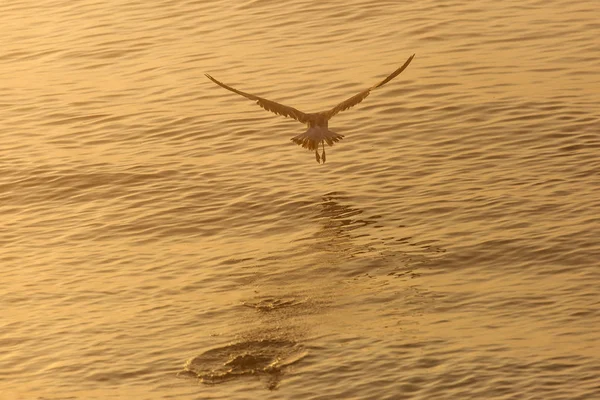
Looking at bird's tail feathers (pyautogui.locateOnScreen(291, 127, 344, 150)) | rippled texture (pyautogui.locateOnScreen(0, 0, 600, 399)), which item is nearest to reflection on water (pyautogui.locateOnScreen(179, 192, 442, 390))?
rippled texture (pyautogui.locateOnScreen(0, 0, 600, 399))

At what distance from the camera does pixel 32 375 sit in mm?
15891

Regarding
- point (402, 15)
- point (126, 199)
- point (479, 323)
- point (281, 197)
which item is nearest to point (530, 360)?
point (479, 323)

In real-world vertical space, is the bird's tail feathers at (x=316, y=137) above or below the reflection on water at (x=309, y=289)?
above

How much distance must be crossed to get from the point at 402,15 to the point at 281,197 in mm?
8417

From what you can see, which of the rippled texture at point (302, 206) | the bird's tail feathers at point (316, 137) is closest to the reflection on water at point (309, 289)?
the rippled texture at point (302, 206)

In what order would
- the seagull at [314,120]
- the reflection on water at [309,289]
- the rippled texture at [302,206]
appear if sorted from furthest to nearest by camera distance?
the seagull at [314,120] < the reflection on water at [309,289] < the rippled texture at [302,206]

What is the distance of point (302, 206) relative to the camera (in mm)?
20484

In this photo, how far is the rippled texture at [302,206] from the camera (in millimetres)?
15562

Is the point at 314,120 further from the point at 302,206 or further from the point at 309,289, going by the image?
the point at 309,289

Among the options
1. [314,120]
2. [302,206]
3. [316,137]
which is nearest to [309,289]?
[316,137]

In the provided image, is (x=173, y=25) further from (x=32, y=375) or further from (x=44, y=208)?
(x=32, y=375)

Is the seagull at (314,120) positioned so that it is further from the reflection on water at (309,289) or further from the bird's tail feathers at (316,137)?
the reflection on water at (309,289)

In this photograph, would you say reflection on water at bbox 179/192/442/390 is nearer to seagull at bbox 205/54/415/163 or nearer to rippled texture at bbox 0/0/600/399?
rippled texture at bbox 0/0/600/399

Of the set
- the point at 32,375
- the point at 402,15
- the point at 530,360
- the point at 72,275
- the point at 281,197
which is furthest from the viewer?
the point at 402,15
